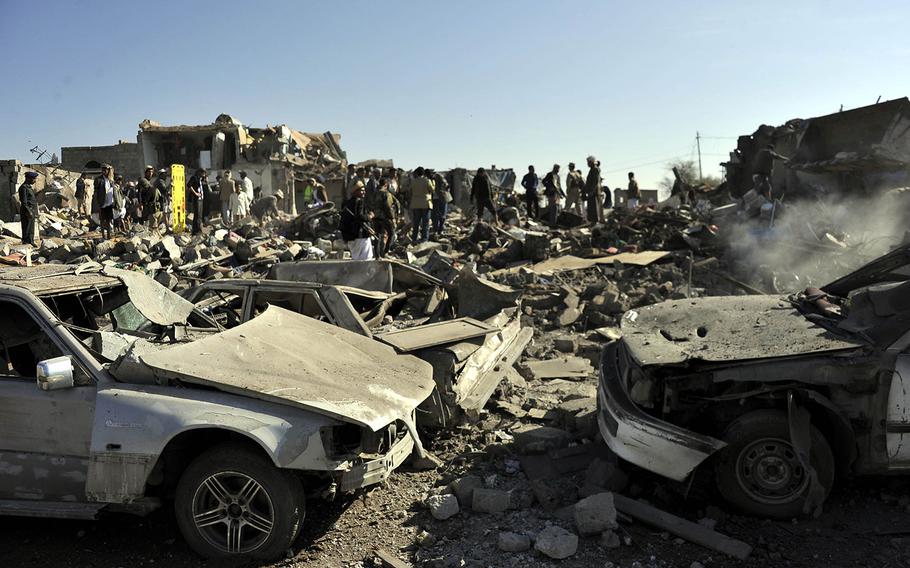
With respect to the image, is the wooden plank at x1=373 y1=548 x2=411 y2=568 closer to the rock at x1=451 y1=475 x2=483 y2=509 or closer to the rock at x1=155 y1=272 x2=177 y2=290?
the rock at x1=451 y1=475 x2=483 y2=509

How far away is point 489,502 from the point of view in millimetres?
4172

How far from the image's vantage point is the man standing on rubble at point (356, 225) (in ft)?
34.6

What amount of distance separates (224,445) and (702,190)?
23247 millimetres

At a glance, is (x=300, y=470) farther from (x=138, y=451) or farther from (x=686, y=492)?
(x=686, y=492)

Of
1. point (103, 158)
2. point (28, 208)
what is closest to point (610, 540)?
point (28, 208)

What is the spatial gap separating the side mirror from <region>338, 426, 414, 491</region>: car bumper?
151 cm

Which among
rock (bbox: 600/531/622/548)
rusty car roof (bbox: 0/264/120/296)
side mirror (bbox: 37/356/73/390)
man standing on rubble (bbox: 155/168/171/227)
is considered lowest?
rock (bbox: 600/531/622/548)

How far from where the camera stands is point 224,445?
357cm

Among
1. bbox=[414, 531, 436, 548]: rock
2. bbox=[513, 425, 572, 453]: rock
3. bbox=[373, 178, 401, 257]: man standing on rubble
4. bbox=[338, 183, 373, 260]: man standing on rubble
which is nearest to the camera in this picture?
bbox=[414, 531, 436, 548]: rock

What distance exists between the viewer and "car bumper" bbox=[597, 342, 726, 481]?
3867 mm

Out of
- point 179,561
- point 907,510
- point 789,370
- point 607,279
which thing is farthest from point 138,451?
point 607,279

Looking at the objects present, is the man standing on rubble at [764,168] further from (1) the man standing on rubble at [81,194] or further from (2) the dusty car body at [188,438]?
(1) the man standing on rubble at [81,194]

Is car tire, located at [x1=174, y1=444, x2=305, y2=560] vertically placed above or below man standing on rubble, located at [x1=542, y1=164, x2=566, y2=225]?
below

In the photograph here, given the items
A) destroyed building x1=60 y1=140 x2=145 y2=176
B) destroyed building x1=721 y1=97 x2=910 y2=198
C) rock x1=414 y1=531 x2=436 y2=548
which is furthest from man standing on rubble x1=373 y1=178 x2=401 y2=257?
destroyed building x1=60 y1=140 x2=145 y2=176
